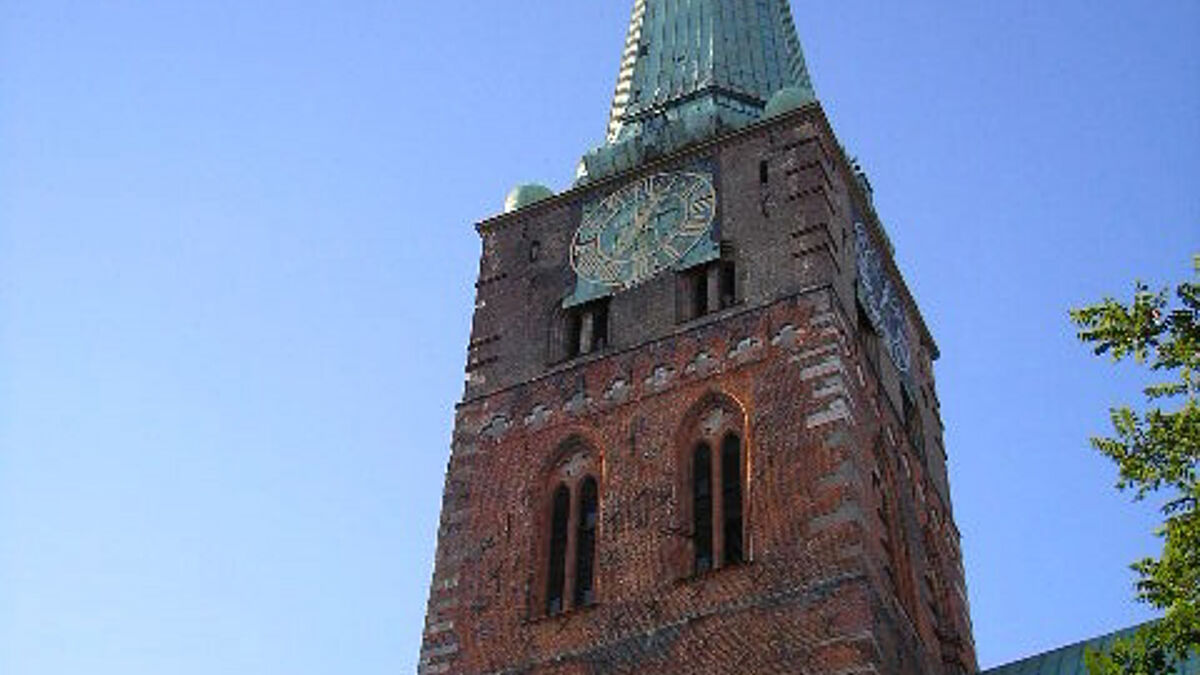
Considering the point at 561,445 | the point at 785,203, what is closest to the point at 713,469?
the point at 561,445

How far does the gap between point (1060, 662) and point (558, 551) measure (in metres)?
7.40

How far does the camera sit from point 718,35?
1307 inches

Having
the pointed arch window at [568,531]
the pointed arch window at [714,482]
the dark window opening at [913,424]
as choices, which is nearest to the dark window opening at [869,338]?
the dark window opening at [913,424]

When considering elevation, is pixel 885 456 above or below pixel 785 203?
below

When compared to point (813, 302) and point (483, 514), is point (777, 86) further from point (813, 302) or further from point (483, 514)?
point (483, 514)

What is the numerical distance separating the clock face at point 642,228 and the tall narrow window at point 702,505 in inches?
154

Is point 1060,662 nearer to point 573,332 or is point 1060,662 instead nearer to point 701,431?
point 701,431

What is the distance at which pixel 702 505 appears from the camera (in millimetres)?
23672

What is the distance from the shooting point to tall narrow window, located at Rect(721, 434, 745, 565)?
22.8 metres

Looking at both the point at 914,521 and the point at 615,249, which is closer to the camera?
the point at 914,521

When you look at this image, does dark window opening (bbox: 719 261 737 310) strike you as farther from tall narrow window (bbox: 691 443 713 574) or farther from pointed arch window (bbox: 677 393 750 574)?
tall narrow window (bbox: 691 443 713 574)

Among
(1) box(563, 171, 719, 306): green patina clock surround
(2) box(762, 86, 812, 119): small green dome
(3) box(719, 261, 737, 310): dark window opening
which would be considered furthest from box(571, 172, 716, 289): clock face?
(2) box(762, 86, 812, 119): small green dome

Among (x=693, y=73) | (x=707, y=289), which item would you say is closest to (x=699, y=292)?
(x=707, y=289)

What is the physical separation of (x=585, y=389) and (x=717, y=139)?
5.32m
